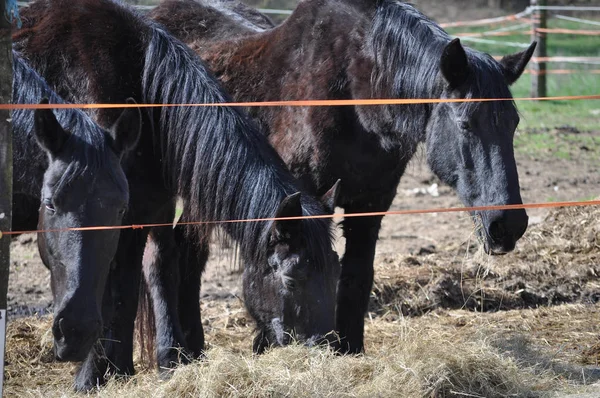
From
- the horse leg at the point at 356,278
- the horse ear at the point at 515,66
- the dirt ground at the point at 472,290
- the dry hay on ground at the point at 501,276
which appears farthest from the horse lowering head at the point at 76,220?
the dry hay on ground at the point at 501,276

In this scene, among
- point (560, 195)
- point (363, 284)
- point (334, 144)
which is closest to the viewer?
point (334, 144)

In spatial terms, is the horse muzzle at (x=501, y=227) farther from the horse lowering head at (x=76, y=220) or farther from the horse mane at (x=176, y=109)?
the horse lowering head at (x=76, y=220)

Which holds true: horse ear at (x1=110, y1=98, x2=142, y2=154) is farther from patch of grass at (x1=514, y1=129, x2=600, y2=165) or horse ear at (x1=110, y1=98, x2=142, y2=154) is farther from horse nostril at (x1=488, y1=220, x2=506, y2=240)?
patch of grass at (x1=514, y1=129, x2=600, y2=165)

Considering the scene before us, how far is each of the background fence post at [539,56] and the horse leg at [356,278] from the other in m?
10.2

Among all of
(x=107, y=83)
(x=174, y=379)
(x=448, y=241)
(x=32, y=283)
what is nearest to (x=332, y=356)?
(x=174, y=379)

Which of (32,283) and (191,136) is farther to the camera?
(32,283)

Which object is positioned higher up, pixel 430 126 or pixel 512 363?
pixel 430 126

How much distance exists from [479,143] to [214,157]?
4.59 ft

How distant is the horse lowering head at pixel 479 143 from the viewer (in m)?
4.73

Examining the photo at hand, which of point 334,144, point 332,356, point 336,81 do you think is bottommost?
point 332,356

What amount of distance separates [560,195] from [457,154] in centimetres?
481

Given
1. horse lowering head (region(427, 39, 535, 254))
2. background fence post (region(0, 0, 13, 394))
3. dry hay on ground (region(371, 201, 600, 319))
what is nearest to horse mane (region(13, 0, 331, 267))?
horse lowering head (region(427, 39, 535, 254))

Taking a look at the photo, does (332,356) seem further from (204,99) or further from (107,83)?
(107,83)

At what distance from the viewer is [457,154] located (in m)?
4.92
